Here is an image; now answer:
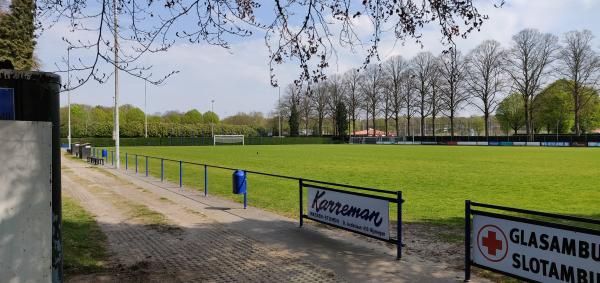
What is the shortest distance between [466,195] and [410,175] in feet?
23.4

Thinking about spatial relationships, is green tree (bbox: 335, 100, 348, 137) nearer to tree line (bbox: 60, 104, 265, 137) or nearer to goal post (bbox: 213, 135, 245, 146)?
tree line (bbox: 60, 104, 265, 137)

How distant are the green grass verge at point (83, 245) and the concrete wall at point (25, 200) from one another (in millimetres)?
3120

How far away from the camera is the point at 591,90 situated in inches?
2948

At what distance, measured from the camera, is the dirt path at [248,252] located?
6.56 metres

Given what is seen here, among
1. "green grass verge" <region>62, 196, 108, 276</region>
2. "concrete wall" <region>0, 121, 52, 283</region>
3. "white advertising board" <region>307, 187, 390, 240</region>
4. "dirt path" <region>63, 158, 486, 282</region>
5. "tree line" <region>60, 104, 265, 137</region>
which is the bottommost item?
"dirt path" <region>63, 158, 486, 282</region>

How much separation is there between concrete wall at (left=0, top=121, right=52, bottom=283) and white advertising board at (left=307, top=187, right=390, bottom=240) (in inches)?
195

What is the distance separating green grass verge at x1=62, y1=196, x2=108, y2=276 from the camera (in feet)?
22.6

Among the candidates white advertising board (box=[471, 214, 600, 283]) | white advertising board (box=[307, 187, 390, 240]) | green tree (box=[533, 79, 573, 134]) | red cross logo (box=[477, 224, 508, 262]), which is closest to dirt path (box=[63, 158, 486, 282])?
white advertising board (box=[307, 187, 390, 240])

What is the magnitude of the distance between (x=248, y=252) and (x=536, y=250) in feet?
14.0

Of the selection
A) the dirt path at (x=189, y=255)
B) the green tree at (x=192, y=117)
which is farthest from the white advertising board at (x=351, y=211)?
the green tree at (x=192, y=117)

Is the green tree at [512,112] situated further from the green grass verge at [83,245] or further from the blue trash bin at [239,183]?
the green grass verge at [83,245]

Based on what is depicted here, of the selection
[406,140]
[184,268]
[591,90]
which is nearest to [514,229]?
[184,268]

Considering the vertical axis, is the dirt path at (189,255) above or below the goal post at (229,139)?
below

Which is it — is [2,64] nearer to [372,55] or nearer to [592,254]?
[372,55]
